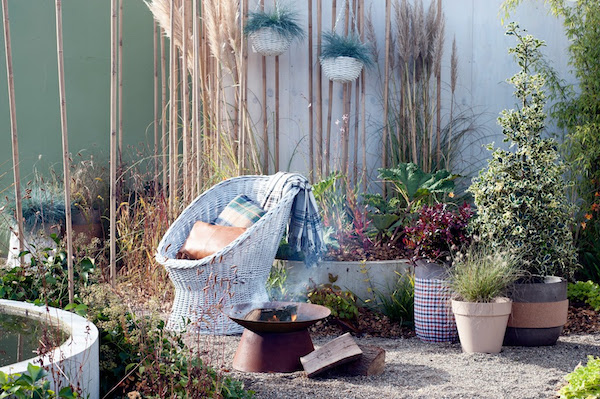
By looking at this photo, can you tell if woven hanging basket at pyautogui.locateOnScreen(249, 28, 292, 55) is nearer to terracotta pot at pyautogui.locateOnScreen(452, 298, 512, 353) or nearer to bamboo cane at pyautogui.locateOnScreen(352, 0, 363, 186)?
bamboo cane at pyautogui.locateOnScreen(352, 0, 363, 186)

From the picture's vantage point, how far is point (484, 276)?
3771 mm

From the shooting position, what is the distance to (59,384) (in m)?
Answer: 2.22

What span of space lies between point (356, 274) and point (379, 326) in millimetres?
370

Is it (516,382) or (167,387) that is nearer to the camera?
(167,387)

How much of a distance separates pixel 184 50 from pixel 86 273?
1.83m

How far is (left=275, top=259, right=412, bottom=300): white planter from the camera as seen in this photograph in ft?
14.8

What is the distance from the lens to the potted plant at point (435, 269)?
4043 millimetres

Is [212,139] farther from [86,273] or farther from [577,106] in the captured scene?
[577,106]

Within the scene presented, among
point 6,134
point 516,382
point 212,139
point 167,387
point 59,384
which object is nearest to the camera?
point 59,384

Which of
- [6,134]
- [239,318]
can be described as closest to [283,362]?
[239,318]

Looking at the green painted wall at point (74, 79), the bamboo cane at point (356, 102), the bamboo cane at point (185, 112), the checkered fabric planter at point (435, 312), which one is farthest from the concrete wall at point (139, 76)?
the checkered fabric planter at point (435, 312)

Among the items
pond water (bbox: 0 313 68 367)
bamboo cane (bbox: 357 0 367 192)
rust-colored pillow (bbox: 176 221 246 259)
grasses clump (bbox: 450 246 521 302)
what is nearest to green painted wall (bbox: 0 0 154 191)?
bamboo cane (bbox: 357 0 367 192)

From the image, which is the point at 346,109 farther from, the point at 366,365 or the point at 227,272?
the point at 366,365

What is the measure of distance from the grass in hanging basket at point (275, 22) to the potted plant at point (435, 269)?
6.87 ft
